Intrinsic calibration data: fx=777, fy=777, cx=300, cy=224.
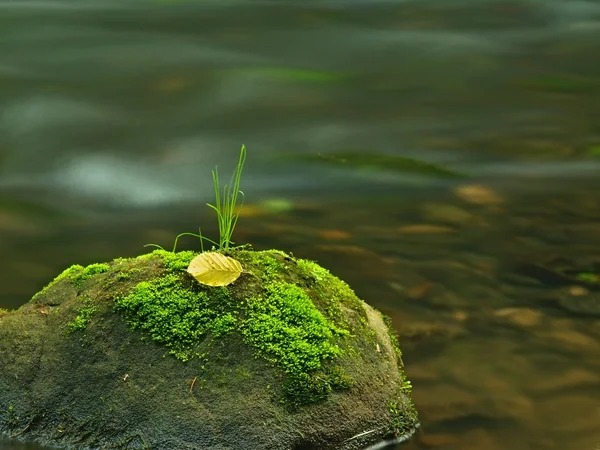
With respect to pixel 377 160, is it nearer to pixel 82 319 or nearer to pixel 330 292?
pixel 330 292

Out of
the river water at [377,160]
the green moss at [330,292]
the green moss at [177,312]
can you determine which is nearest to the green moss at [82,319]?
the green moss at [177,312]

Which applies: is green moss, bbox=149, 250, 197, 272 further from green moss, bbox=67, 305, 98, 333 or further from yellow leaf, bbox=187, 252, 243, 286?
green moss, bbox=67, 305, 98, 333

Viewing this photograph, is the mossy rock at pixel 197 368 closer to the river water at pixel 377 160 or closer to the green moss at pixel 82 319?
the green moss at pixel 82 319

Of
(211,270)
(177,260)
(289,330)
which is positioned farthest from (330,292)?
(177,260)

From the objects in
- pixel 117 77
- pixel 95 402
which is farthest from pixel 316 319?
pixel 117 77

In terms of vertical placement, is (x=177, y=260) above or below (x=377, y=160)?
above

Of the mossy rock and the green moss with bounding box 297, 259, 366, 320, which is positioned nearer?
the mossy rock

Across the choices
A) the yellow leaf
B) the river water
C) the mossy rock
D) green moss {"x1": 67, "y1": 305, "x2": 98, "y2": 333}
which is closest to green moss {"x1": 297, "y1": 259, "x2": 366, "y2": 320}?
the mossy rock
